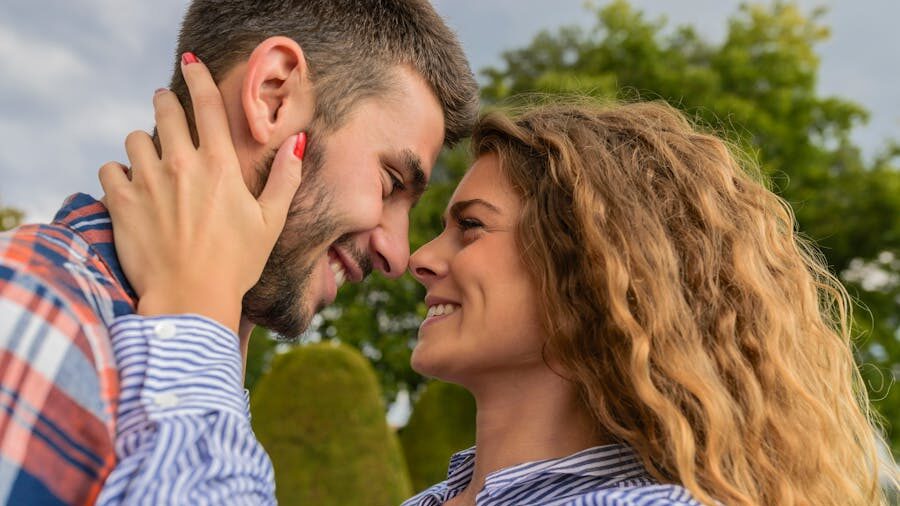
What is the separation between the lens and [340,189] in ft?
9.23

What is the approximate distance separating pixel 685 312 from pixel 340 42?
4.59 feet

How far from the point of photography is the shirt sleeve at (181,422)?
1.85m

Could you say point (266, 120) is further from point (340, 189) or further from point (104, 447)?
point (104, 447)

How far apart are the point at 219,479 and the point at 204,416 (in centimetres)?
14

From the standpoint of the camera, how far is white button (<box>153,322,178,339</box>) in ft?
6.61

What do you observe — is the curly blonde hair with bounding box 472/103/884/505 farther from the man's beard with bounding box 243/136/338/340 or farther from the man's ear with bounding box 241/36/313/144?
the man's ear with bounding box 241/36/313/144

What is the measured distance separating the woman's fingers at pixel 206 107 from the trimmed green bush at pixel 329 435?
6.83 metres

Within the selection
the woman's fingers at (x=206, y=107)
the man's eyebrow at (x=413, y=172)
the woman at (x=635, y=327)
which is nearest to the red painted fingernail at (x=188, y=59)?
the woman's fingers at (x=206, y=107)

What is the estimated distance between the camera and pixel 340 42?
9.57 ft

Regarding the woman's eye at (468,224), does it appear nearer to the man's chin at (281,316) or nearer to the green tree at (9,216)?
the man's chin at (281,316)

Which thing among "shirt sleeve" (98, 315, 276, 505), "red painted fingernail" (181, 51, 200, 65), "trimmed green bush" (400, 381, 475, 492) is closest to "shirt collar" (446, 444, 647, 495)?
"shirt sleeve" (98, 315, 276, 505)

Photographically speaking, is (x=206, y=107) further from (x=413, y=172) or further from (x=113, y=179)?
(x=413, y=172)

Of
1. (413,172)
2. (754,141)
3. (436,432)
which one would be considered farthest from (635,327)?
(754,141)

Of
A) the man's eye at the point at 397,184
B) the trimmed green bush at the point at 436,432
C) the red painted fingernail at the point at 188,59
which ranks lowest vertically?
the trimmed green bush at the point at 436,432
